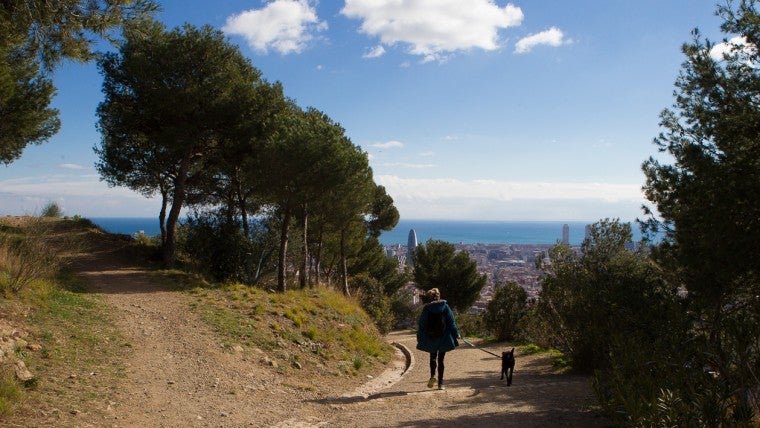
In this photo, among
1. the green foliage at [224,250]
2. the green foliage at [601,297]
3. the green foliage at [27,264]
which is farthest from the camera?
the green foliage at [224,250]

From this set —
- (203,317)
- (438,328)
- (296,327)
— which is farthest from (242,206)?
(438,328)

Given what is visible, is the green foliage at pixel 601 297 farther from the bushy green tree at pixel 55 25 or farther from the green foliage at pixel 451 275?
the green foliage at pixel 451 275

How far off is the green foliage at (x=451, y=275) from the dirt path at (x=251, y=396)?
22914 mm

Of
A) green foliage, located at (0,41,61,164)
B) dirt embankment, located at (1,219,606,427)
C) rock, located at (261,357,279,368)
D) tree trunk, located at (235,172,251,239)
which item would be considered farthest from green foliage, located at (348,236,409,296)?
rock, located at (261,357,279,368)

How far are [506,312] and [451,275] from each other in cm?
1245

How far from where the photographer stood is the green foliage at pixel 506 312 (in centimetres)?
2191

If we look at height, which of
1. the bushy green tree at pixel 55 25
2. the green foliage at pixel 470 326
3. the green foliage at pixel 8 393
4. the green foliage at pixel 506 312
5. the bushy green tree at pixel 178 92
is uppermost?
the bushy green tree at pixel 178 92

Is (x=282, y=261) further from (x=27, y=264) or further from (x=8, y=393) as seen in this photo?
(x=8, y=393)

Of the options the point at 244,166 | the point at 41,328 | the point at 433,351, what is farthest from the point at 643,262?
the point at 244,166

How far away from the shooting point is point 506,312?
2212 cm

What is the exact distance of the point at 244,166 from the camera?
17.5 metres

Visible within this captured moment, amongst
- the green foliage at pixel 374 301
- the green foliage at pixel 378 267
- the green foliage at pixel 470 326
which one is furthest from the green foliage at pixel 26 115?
the green foliage at pixel 470 326

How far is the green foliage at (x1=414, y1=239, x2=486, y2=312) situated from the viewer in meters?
34.5

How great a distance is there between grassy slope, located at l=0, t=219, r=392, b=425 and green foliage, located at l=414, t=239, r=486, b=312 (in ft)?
59.6
